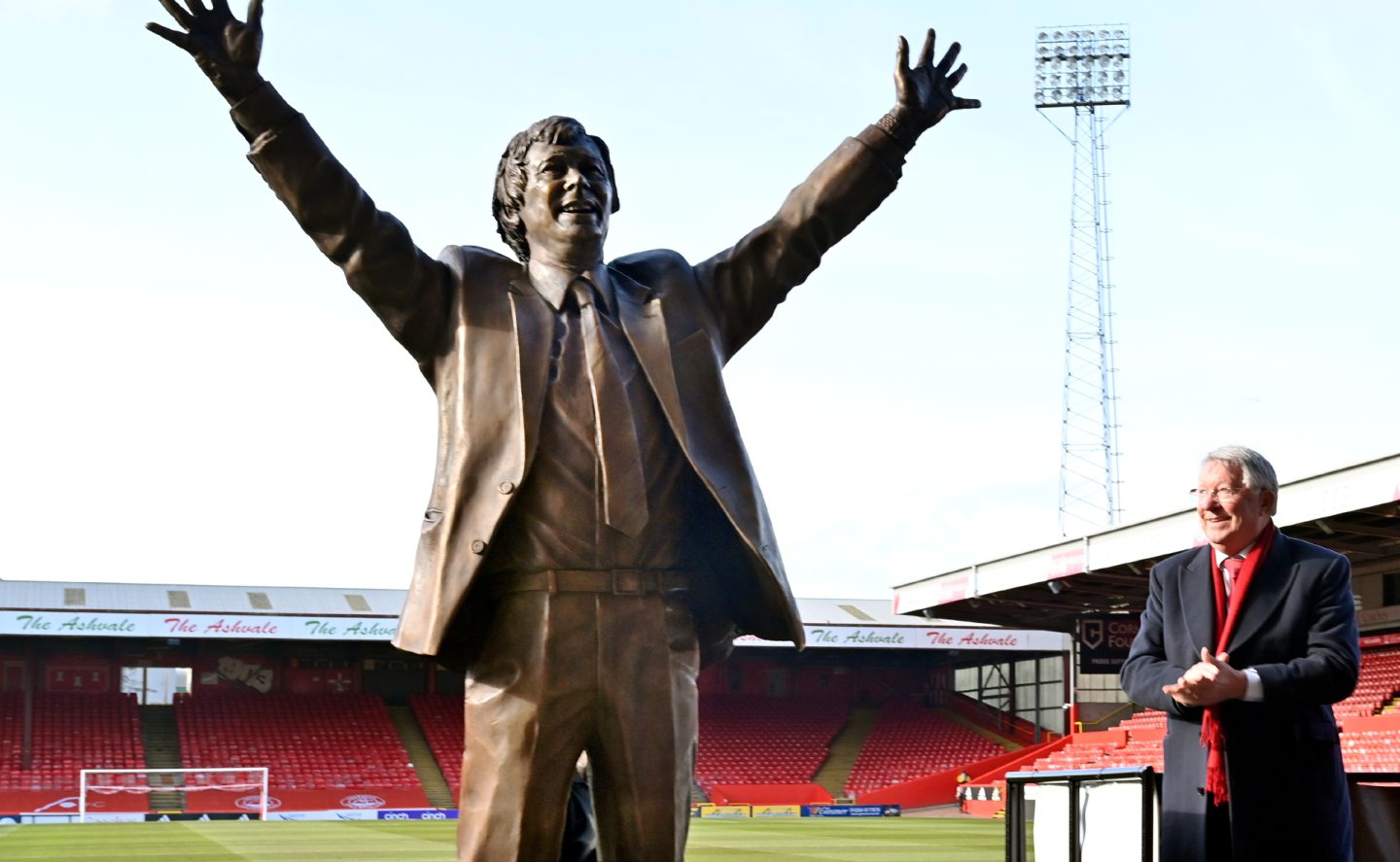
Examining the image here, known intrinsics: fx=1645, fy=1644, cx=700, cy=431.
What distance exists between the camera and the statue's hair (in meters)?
3.55

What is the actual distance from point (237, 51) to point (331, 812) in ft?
102

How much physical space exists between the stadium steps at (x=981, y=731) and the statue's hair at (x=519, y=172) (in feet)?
126

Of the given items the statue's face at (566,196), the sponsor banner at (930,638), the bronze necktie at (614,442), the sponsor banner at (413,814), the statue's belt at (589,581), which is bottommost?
the statue's belt at (589,581)

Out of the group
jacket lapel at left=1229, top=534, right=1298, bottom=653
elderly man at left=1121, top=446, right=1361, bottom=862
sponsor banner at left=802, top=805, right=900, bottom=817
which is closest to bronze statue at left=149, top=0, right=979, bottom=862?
elderly man at left=1121, top=446, right=1361, bottom=862

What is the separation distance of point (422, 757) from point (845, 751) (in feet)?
34.7

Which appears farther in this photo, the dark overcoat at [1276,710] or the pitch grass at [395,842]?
the pitch grass at [395,842]

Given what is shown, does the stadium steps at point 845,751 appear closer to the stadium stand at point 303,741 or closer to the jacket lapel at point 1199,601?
the stadium stand at point 303,741

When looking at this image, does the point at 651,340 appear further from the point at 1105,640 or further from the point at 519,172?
the point at 1105,640

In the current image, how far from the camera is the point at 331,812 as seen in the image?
32625 mm

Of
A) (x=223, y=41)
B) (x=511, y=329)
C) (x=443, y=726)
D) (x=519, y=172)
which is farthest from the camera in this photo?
(x=443, y=726)

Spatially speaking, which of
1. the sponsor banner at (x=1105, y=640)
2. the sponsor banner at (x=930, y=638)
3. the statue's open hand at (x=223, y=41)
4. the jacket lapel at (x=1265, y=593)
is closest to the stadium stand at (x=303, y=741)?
the sponsor banner at (x=930, y=638)

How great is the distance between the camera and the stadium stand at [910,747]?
39094 millimetres

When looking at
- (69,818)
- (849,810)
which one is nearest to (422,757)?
(69,818)

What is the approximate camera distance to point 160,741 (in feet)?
119
